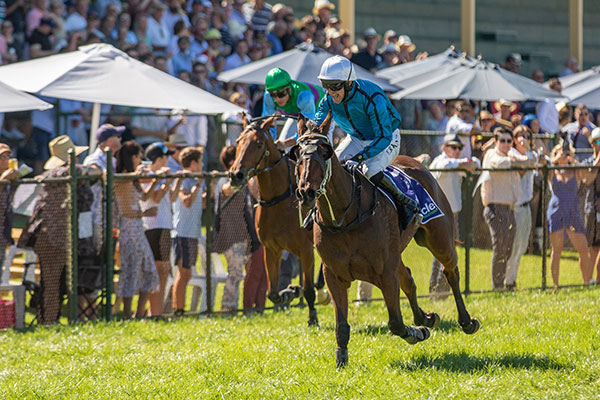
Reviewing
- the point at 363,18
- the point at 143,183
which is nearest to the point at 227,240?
the point at 143,183

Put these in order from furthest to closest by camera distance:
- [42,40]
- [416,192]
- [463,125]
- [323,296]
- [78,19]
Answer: [463,125] → [78,19] → [42,40] → [323,296] → [416,192]

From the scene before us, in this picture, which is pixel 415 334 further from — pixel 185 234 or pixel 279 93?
pixel 185 234

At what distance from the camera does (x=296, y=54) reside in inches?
671

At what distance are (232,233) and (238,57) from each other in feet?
25.7

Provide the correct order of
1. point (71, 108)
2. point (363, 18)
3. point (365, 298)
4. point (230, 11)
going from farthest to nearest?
1. point (363, 18)
2. point (230, 11)
3. point (71, 108)
4. point (365, 298)

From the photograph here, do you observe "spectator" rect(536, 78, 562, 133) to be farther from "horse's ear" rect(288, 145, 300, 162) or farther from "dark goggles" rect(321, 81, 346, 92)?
"horse's ear" rect(288, 145, 300, 162)

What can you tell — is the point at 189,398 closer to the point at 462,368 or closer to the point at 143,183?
the point at 462,368

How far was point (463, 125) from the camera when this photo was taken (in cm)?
1720

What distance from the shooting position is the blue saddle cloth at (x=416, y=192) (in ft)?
29.2

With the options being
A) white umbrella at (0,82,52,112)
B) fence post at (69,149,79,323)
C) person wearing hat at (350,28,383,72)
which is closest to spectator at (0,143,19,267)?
fence post at (69,149,79,323)

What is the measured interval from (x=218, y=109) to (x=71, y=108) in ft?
13.6

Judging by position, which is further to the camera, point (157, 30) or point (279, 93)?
point (157, 30)

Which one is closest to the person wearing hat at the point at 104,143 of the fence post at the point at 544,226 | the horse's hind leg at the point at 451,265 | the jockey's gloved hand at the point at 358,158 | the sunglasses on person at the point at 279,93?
the sunglasses on person at the point at 279,93

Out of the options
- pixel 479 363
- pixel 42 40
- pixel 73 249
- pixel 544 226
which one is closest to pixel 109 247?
pixel 73 249
